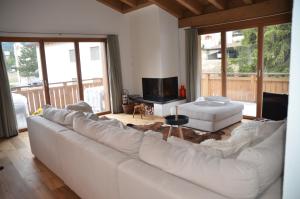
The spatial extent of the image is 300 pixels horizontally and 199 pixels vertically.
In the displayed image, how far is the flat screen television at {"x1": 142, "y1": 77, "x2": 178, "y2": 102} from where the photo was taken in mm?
5887

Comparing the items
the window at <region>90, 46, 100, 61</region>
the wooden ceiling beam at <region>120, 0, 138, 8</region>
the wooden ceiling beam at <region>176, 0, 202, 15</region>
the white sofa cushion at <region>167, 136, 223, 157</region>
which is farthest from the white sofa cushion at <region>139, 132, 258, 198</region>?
Result: the window at <region>90, 46, 100, 61</region>

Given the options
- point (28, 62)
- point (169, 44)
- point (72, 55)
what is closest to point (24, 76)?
point (28, 62)

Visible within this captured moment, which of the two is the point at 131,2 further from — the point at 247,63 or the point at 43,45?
the point at 247,63

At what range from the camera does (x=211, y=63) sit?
5.76m

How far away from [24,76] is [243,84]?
4.97m

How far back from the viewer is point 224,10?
5043mm

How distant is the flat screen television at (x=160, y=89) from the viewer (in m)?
5.89

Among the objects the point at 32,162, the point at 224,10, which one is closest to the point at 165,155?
the point at 32,162

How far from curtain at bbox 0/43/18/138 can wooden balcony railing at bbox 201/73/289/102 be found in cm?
449

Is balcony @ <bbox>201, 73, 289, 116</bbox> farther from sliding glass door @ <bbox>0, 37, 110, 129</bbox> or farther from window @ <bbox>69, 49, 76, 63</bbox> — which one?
window @ <bbox>69, 49, 76, 63</bbox>

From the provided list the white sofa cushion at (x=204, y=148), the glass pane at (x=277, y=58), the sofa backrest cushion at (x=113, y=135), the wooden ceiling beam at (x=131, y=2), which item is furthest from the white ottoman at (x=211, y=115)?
the wooden ceiling beam at (x=131, y=2)

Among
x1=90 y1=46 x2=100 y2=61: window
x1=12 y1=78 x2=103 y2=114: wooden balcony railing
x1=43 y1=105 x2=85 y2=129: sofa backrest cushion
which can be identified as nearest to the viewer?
x1=43 y1=105 x2=85 y2=129: sofa backrest cushion

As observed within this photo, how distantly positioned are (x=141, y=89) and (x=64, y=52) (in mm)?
2229

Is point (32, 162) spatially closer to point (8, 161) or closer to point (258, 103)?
point (8, 161)
